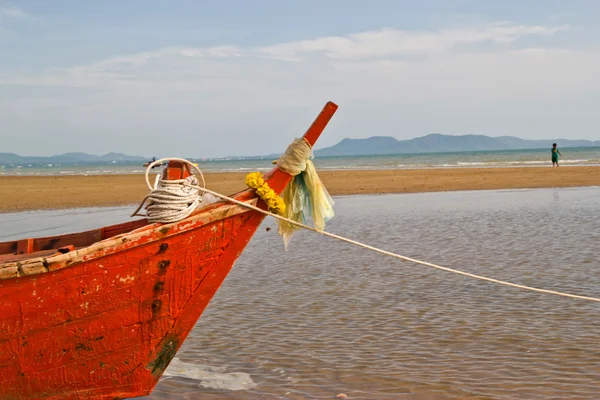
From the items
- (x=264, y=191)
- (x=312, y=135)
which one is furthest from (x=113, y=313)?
(x=312, y=135)

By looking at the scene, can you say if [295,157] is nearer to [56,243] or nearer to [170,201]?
[170,201]

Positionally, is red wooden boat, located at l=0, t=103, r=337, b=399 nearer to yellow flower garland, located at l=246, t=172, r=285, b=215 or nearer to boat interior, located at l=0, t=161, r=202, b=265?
yellow flower garland, located at l=246, t=172, r=285, b=215

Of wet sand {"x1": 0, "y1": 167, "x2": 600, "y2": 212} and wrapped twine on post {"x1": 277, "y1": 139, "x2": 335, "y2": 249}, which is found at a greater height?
wrapped twine on post {"x1": 277, "y1": 139, "x2": 335, "y2": 249}

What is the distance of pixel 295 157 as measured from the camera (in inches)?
157

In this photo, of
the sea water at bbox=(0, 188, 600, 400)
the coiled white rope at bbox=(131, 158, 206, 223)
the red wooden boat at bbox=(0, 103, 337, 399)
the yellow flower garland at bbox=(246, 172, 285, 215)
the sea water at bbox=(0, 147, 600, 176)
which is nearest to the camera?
the red wooden boat at bbox=(0, 103, 337, 399)

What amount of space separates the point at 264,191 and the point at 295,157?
0.29 m

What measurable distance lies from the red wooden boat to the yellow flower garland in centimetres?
5

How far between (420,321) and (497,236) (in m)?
5.09

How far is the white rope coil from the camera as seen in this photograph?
3.96 m

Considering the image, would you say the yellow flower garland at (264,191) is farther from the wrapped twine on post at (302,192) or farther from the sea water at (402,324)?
the sea water at (402,324)

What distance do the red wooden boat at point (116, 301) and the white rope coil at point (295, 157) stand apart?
0.06 metres

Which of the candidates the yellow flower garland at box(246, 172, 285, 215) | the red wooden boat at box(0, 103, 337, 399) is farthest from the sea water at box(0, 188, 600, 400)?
the yellow flower garland at box(246, 172, 285, 215)

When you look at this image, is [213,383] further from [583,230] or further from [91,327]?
[583,230]

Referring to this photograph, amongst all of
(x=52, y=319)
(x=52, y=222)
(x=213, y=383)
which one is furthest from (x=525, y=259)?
(x=52, y=222)
